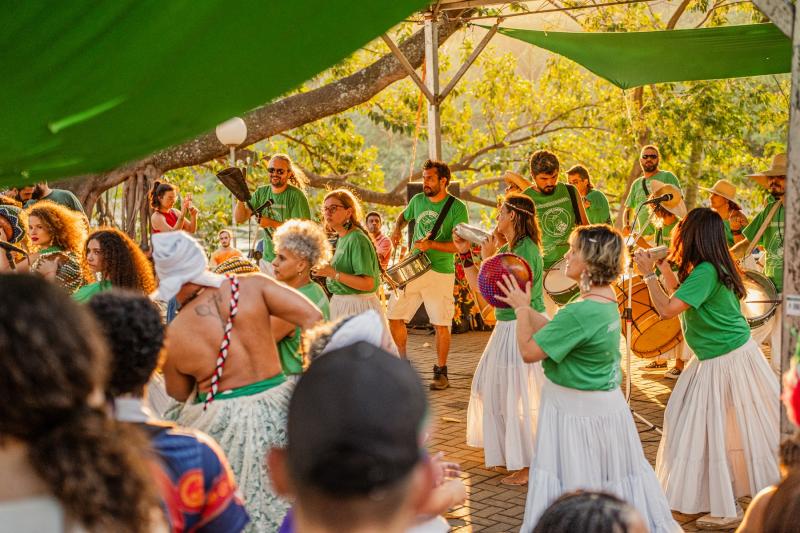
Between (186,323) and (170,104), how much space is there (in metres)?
1.37

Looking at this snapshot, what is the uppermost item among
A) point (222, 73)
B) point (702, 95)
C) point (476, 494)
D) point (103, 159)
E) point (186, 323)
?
point (702, 95)

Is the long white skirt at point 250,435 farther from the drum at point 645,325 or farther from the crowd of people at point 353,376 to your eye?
the drum at point 645,325

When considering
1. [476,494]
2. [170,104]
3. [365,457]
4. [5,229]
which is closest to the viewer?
[365,457]

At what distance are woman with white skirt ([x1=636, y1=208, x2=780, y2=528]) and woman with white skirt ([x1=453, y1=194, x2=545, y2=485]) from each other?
3.35 ft

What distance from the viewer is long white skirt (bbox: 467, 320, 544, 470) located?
6.18 meters

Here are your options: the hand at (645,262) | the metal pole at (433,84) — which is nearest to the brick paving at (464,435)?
the hand at (645,262)

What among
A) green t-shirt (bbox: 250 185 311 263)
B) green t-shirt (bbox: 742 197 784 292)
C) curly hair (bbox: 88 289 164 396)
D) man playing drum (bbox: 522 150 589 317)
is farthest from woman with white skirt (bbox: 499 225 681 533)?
green t-shirt (bbox: 250 185 311 263)

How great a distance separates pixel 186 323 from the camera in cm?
367

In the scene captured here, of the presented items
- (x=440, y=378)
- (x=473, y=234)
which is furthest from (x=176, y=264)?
(x=440, y=378)

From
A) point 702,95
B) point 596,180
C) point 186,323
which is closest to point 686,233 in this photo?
point 186,323

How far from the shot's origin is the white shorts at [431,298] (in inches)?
341

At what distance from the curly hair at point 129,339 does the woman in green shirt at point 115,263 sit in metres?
2.49

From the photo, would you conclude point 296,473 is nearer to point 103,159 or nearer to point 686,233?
point 103,159

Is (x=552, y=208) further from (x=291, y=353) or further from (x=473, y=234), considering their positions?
(x=291, y=353)
